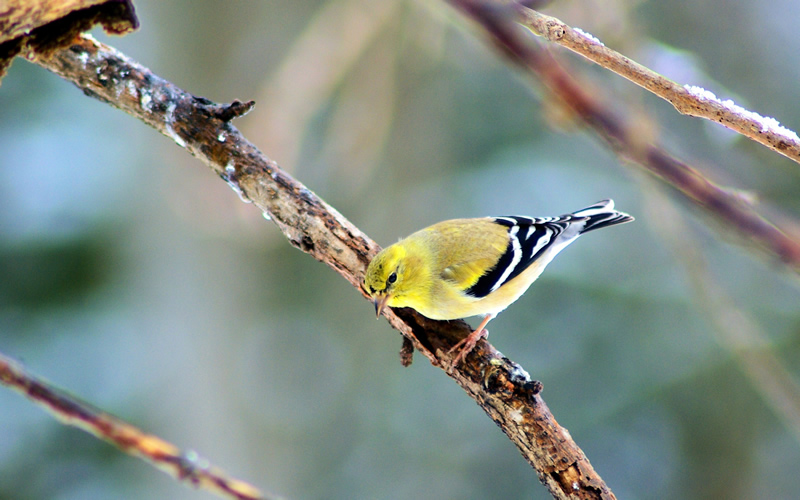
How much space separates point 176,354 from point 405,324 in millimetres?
3598

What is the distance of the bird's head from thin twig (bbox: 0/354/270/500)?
2059mm

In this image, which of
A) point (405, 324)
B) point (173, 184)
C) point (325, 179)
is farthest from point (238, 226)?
point (405, 324)

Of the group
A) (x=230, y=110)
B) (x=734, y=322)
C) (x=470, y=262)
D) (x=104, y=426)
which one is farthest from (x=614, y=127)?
(x=470, y=262)

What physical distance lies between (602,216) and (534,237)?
47 centimetres

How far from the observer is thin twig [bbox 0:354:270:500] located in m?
0.84

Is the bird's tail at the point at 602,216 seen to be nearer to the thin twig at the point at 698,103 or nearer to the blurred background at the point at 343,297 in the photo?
the blurred background at the point at 343,297

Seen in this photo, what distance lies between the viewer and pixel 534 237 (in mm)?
3625

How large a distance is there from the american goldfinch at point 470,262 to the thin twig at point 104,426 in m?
2.00

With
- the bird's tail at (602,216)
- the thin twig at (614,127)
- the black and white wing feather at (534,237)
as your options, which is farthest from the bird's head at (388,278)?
the thin twig at (614,127)

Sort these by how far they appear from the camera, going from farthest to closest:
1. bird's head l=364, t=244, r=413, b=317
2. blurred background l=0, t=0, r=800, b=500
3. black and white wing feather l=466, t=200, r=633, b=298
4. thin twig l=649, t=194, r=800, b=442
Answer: blurred background l=0, t=0, r=800, b=500 < black and white wing feather l=466, t=200, r=633, b=298 < bird's head l=364, t=244, r=413, b=317 < thin twig l=649, t=194, r=800, b=442

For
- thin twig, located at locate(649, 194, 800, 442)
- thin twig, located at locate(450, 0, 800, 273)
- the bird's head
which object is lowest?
thin twig, located at locate(450, 0, 800, 273)

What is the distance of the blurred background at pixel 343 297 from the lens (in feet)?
19.5

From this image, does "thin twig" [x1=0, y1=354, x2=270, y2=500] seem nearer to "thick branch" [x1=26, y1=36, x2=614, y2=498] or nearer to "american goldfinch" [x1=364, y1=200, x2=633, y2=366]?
"thick branch" [x1=26, y1=36, x2=614, y2=498]

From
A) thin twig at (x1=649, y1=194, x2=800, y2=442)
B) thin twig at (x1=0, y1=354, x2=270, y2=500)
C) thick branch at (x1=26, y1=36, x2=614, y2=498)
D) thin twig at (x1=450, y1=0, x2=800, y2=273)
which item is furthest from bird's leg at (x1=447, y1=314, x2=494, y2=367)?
thin twig at (x1=450, y1=0, x2=800, y2=273)
